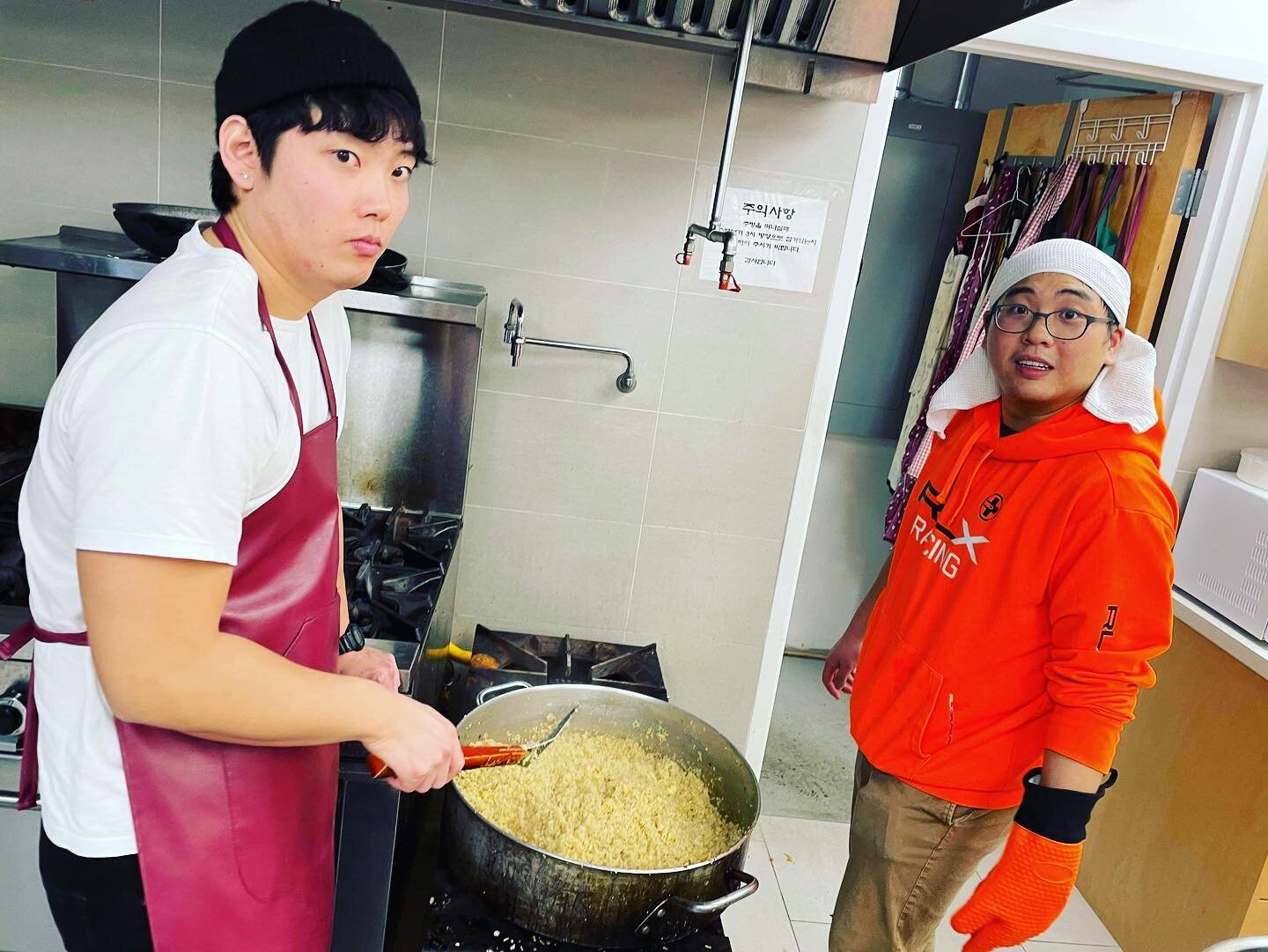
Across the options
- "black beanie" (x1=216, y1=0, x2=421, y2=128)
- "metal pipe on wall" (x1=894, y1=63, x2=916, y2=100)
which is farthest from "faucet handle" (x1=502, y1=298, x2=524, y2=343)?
"metal pipe on wall" (x1=894, y1=63, x2=916, y2=100)

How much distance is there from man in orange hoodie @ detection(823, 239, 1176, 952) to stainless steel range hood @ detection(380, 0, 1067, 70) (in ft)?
1.67

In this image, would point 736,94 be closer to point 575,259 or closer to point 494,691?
point 575,259

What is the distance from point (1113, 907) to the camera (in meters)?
2.58

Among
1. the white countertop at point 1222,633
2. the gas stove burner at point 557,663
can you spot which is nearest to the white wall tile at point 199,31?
the gas stove burner at point 557,663

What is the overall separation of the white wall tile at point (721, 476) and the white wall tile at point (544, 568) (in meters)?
0.15

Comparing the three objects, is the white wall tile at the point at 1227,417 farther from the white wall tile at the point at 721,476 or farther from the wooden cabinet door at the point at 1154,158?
the white wall tile at the point at 721,476

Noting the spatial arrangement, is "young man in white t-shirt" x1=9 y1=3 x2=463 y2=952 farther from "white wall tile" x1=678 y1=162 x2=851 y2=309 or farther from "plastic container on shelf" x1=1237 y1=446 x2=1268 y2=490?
Answer: "plastic container on shelf" x1=1237 y1=446 x2=1268 y2=490

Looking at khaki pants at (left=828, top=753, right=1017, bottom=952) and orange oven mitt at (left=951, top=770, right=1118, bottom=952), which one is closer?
orange oven mitt at (left=951, top=770, right=1118, bottom=952)

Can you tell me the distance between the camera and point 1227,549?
2.36 m

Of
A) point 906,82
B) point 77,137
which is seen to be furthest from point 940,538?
point 906,82

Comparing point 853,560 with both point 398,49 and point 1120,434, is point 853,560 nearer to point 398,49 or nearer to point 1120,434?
point 1120,434

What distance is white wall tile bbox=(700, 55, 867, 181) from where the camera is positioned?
6.93ft

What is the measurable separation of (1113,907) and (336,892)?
2165 millimetres

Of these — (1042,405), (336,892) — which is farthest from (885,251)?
(336,892)
